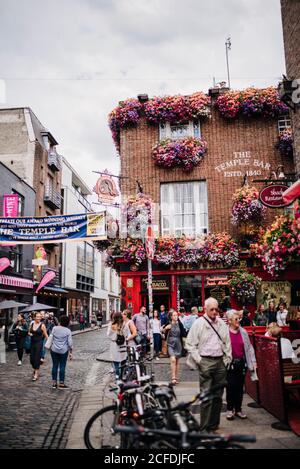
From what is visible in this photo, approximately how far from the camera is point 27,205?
27.9 meters

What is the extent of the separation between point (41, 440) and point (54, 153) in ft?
104

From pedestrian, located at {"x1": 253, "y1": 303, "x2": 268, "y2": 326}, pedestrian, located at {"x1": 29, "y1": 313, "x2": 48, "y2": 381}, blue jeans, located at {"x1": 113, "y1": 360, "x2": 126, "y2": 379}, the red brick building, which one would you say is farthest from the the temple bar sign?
blue jeans, located at {"x1": 113, "y1": 360, "x2": 126, "y2": 379}

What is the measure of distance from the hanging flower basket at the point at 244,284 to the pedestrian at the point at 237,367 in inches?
373

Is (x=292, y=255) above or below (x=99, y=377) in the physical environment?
above

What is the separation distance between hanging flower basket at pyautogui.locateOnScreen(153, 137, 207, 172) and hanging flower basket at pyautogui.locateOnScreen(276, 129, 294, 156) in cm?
342

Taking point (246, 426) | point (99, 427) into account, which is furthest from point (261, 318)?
point (99, 427)

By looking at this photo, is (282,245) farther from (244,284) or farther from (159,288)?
(159,288)

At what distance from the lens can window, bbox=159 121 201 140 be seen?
61.4 ft

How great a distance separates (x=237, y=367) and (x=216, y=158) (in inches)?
521

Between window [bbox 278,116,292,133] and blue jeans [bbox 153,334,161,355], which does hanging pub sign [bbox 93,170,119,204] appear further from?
window [bbox 278,116,292,133]

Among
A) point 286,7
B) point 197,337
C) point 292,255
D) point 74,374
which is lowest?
point 74,374

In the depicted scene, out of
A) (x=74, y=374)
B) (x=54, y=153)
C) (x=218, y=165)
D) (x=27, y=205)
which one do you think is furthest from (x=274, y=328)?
(x=54, y=153)

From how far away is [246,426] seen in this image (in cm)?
607
